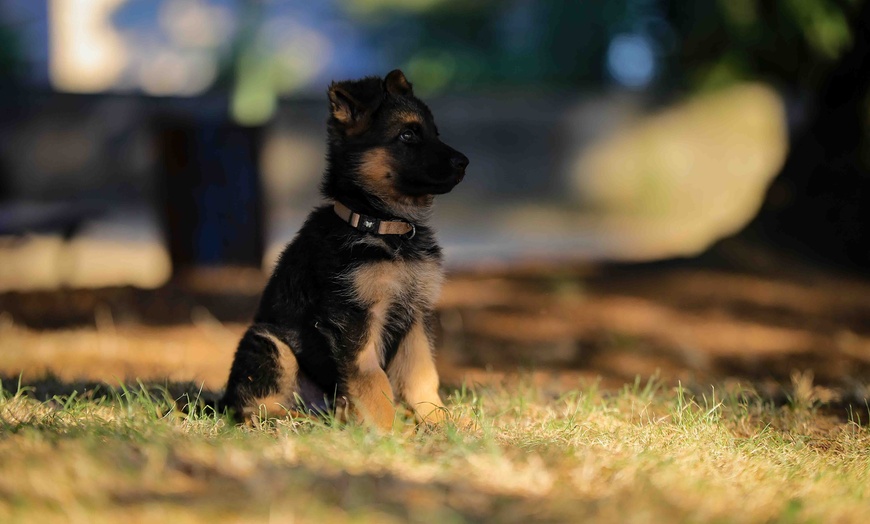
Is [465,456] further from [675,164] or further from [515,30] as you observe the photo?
[515,30]

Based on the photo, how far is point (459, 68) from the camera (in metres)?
20.6

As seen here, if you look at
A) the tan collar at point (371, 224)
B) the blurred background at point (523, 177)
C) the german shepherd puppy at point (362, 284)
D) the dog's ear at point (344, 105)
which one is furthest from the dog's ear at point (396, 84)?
the blurred background at point (523, 177)

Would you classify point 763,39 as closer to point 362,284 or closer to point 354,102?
point 354,102

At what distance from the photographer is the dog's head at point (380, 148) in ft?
15.0

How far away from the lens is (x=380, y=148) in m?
4.64

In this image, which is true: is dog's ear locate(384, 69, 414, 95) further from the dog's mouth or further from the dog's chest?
the dog's chest

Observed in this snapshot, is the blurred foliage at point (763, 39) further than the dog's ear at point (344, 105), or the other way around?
the blurred foliage at point (763, 39)

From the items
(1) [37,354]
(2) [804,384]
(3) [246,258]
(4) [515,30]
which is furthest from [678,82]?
(1) [37,354]

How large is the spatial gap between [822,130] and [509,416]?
6428 millimetres

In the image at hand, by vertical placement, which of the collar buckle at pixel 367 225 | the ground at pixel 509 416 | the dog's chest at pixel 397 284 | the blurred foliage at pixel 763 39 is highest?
the blurred foliage at pixel 763 39

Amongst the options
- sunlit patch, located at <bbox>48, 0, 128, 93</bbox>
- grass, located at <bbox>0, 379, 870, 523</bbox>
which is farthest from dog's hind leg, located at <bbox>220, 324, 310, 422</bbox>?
sunlit patch, located at <bbox>48, 0, 128, 93</bbox>

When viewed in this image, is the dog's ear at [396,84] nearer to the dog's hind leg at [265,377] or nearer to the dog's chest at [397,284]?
the dog's chest at [397,284]

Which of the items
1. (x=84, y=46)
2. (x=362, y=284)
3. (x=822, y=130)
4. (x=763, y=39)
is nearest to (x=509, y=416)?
(x=362, y=284)

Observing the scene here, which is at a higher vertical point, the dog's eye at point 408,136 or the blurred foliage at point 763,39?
the blurred foliage at point 763,39
